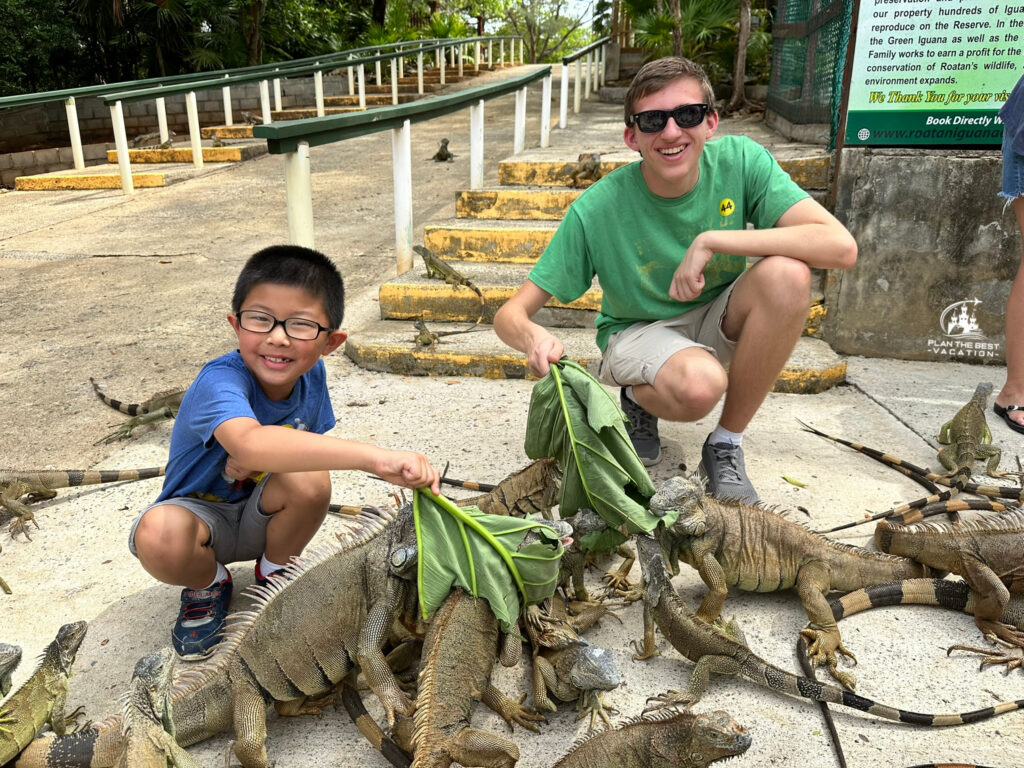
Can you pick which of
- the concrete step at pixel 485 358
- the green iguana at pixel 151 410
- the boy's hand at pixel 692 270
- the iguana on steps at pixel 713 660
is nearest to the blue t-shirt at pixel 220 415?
the iguana on steps at pixel 713 660

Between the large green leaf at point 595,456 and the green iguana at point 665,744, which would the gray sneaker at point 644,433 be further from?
the green iguana at point 665,744

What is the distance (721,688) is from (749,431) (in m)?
1.92

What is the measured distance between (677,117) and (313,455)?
75.2 inches

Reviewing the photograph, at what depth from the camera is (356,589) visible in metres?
2.33

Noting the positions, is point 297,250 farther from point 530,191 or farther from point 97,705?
point 530,191

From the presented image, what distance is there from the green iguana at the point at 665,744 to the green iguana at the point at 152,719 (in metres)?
0.91

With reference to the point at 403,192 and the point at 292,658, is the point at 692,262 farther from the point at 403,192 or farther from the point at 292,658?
the point at 403,192

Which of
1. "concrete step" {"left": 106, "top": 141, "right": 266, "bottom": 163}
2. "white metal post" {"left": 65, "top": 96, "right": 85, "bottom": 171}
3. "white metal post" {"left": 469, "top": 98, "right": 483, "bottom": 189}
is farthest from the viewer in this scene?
"concrete step" {"left": 106, "top": 141, "right": 266, "bottom": 163}

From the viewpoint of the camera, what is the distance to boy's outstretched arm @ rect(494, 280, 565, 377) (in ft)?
9.43

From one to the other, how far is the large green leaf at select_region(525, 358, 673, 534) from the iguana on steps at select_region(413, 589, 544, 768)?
56cm

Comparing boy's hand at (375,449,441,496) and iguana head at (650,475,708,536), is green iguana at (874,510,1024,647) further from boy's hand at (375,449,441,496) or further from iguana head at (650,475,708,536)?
boy's hand at (375,449,441,496)

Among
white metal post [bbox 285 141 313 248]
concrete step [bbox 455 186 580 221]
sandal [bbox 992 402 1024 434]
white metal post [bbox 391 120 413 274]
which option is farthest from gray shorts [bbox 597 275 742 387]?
concrete step [bbox 455 186 580 221]

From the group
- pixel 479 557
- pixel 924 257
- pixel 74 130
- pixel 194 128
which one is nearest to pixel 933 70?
pixel 924 257

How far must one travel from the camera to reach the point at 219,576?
9.07ft
